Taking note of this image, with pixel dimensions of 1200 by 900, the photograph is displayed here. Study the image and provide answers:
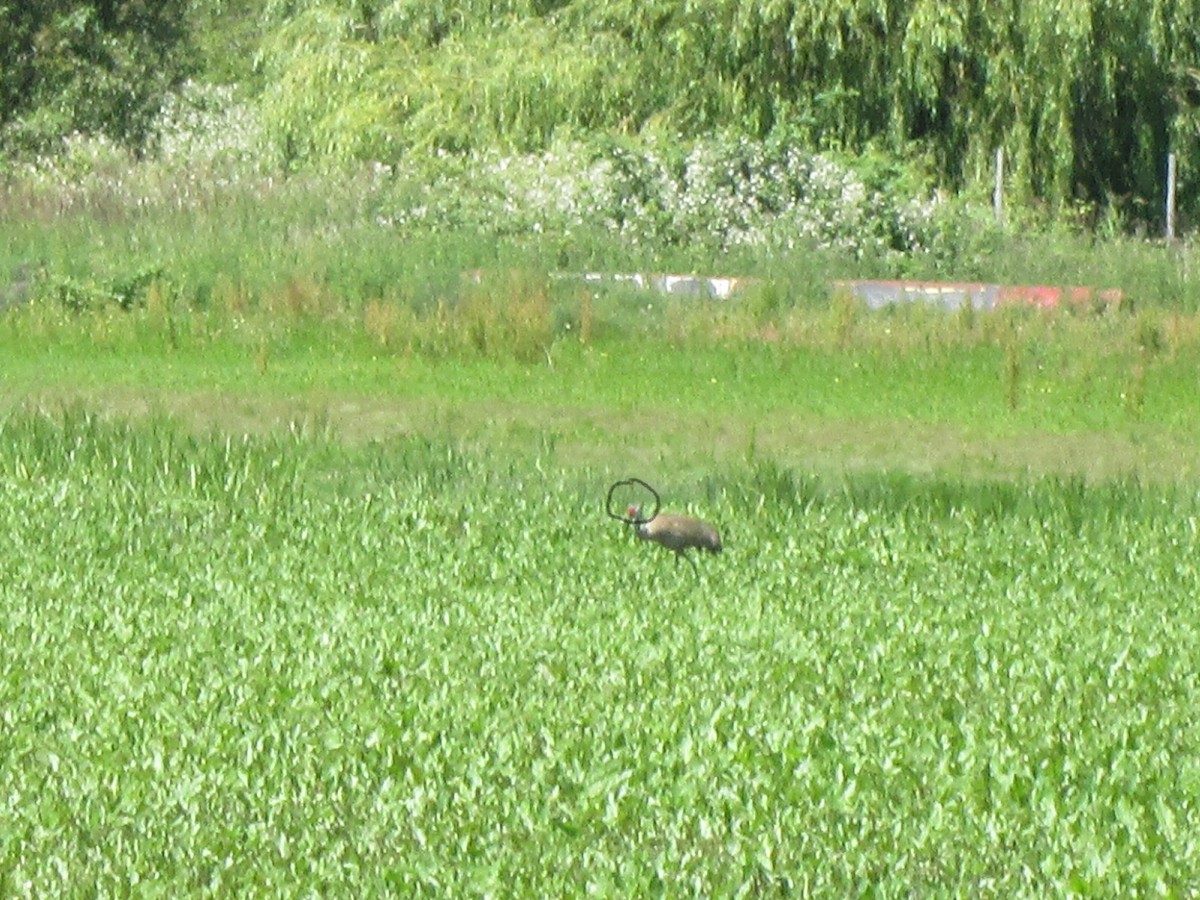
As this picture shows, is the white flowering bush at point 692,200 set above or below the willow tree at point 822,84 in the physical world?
below

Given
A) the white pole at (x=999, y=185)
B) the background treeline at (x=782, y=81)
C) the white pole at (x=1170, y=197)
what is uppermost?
the background treeline at (x=782, y=81)

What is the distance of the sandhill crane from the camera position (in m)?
8.75

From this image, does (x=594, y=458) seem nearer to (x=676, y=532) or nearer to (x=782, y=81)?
(x=676, y=532)

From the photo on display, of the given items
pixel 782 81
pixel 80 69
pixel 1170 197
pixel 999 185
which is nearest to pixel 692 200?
pixel 782 81

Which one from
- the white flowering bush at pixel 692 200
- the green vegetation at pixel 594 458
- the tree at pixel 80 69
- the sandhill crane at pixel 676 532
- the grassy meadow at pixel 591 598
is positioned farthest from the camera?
the tree at pixel 80 69

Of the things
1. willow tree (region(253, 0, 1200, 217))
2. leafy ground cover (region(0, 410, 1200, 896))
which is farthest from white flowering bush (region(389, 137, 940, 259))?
leafy ground cover (region(0, 410, 1200, 896))

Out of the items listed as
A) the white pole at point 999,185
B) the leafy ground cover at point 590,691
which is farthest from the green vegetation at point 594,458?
the white pole at point 999,185

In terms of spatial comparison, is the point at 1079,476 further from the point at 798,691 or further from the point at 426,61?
the point at 426,61

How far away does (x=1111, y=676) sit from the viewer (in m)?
7.07

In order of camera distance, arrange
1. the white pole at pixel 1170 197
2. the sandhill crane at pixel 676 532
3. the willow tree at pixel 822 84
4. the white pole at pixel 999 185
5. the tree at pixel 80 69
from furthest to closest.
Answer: the tree at pixel 80 69, the white pole at pixel 1170 197, the white pole at pixel 999 185, the willow tree at pixel 822 84, the sandhill crane at pixel 676 532

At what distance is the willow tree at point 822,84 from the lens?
2291 centimetres

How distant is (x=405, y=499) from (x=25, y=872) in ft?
18.1

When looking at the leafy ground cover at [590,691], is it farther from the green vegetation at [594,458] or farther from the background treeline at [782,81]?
the background treeline at [782,81]

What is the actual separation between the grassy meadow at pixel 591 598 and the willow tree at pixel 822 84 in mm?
5306
